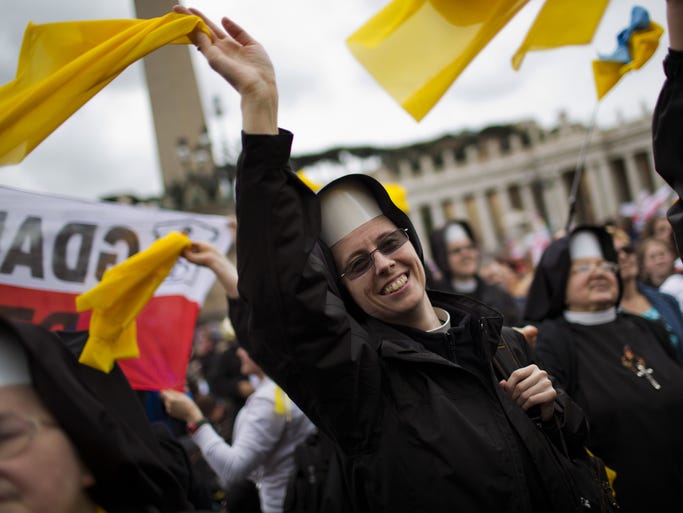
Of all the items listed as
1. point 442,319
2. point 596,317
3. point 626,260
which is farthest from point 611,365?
point 626,260

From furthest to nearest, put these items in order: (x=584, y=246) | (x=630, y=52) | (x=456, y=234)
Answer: (x=456, y=234) → (x=584, y=246) → (x=630, y=52)

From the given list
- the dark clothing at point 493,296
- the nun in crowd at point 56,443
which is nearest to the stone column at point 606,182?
the dark clothing at point 493,296

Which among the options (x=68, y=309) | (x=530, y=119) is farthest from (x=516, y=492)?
(x=530, y=119)

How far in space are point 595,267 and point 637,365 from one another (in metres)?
0.58

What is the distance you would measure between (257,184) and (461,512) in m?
1.06

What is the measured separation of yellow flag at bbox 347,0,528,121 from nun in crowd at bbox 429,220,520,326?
3.55 meters

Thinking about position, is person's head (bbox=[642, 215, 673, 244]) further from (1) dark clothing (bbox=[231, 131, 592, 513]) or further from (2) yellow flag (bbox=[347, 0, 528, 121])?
(1) dark clothing (bbox=[231, 131, 592, 513])

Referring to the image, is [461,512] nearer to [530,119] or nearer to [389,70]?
[389,70]

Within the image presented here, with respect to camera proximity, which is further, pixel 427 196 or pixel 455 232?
pixel 427 196

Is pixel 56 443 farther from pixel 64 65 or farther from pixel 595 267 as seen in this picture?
pixel 595 267

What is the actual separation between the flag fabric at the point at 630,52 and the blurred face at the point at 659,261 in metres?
2.98

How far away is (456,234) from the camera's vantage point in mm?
6008

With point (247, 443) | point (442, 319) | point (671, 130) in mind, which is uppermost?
point (671, 130)

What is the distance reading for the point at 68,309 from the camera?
11.0ft
